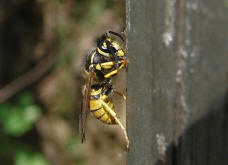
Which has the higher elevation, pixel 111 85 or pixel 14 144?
pixel 111 85

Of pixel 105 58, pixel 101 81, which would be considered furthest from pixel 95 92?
pixel 105 58

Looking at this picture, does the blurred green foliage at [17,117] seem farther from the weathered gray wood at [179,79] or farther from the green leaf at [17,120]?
the weathered gray wood at [179,79]

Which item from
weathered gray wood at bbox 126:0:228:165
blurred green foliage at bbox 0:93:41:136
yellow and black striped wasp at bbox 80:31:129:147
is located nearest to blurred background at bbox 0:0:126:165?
blurred green foliage at bbox 0:93:41:136

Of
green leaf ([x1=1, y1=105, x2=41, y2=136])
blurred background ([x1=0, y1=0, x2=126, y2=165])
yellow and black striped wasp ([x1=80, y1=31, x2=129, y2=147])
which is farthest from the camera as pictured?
blurred background ([x1=0, y1=0, x2=126, y2=165])

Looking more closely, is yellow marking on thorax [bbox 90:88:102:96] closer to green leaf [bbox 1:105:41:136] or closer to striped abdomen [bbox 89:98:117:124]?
striped abdomen [bbox 89:98:117:124]

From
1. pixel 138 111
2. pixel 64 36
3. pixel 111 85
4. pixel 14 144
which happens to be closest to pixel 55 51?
pixel 64 36

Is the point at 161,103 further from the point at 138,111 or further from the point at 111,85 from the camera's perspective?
the point at 111,85

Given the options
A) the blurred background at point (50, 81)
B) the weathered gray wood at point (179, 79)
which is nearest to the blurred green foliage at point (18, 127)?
the blurred background at point (50, 81)
